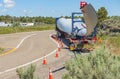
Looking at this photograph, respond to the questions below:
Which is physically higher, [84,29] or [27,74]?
[27,74]

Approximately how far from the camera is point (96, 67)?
746cm

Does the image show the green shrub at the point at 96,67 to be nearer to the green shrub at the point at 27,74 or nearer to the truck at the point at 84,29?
the green shrub at the point at 27,74

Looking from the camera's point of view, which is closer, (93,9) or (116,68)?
(116,68)

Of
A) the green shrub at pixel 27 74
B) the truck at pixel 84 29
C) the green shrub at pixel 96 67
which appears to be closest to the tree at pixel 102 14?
the truck at pixel 84 29

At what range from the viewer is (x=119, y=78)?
676 cm

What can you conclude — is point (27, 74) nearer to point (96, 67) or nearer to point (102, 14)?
point (96, 67)

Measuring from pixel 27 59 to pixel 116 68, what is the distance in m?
18.8

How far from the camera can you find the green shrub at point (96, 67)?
22.7 feet

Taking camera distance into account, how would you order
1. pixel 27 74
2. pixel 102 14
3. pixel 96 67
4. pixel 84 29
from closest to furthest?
pixel 96 67, pixel 27 74, pixel 84 29, pixel 102 14

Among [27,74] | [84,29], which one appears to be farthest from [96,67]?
[84,29]

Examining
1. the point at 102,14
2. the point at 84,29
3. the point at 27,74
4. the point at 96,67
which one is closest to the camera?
the point at 96,67

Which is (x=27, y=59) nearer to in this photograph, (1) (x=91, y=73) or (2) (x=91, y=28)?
(2) (x=91, y=28)

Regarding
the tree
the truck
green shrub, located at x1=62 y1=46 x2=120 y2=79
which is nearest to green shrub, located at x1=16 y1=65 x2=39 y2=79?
green shrub, located at x1=62 y1=46 x2=120 y2=79

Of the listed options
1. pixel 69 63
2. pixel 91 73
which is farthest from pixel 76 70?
pixel 69 63
